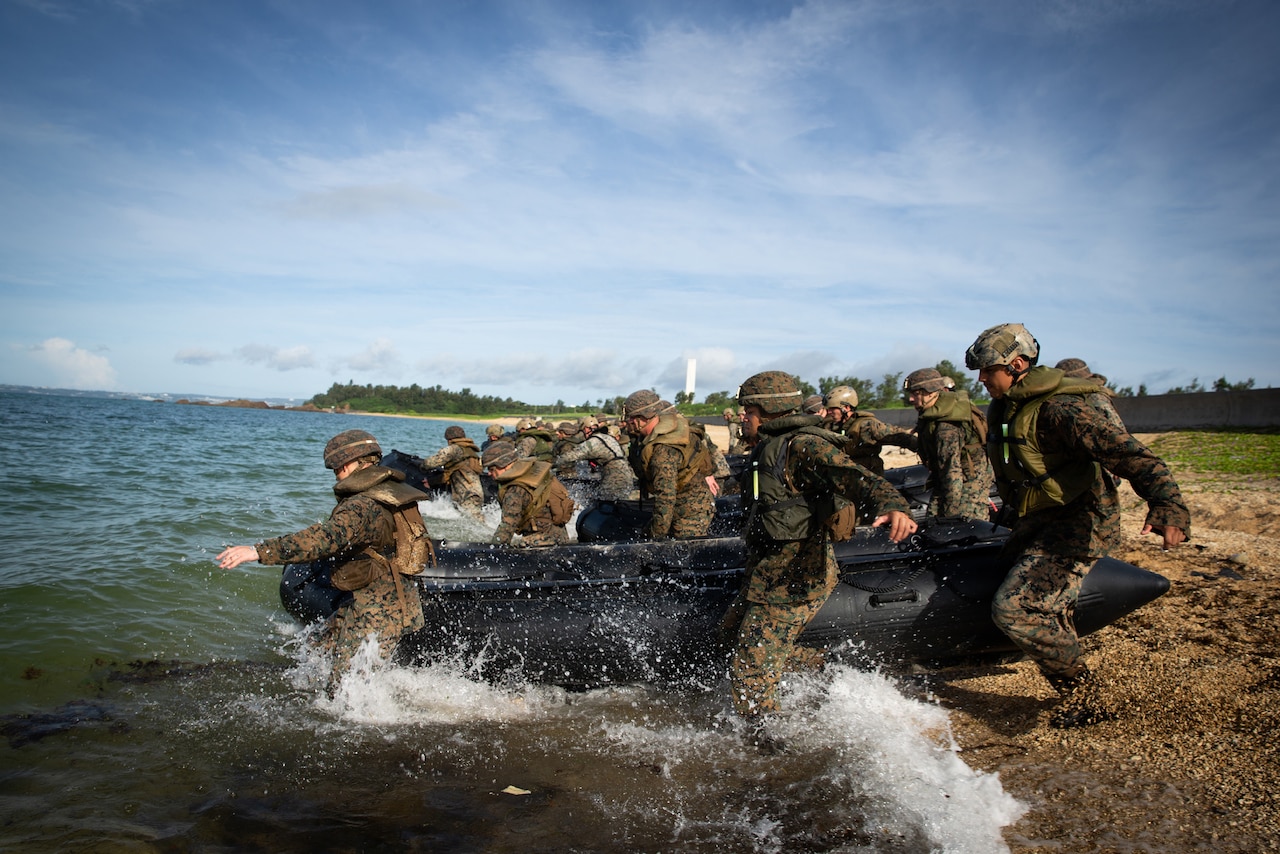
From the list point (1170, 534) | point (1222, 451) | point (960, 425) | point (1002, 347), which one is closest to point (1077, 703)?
point (1170, 534)

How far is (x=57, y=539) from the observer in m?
9.84

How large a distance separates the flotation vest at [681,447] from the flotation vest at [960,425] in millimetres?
1949

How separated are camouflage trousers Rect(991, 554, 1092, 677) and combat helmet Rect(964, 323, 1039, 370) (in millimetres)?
1062

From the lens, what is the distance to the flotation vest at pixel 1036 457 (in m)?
3.81

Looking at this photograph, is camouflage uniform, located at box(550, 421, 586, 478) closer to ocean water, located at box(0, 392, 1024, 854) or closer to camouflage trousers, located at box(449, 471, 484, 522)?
camouflage trousers, located at box(449, 471, 484, 522)

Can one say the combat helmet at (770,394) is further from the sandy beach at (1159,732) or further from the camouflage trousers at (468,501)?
the camouflage trousers at (468,501)

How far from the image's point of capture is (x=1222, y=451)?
42.1ft

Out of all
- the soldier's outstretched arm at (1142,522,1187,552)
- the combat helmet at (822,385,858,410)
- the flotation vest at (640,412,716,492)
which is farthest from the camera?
the combat helmet at (822,385,858,410)

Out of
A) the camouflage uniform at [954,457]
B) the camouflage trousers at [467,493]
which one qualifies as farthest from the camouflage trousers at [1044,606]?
the camouflage trousers at [467,493]

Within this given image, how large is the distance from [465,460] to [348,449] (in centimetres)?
817

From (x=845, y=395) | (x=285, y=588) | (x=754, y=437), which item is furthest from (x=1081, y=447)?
(x=285, y=588)

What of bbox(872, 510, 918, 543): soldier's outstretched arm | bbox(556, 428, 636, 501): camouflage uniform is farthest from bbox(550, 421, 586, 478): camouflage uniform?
bbox(872, 510, 918, 543): soldier's outstretched arm

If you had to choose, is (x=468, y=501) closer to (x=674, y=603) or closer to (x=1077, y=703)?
(x=674, y=603)

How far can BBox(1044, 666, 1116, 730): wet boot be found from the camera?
158 inches
